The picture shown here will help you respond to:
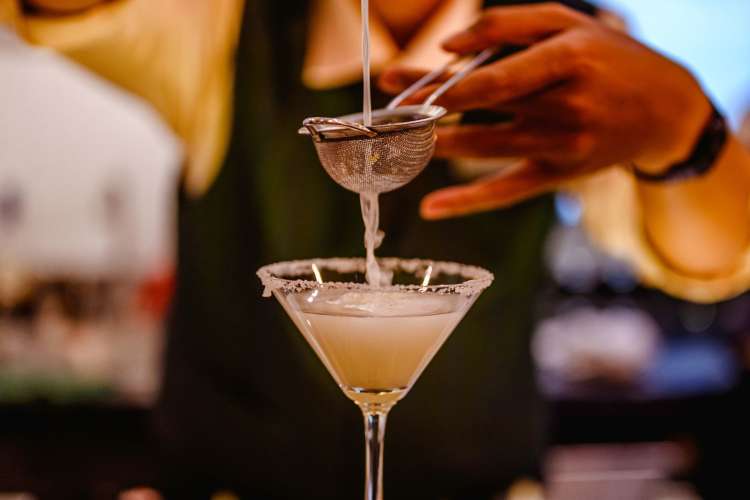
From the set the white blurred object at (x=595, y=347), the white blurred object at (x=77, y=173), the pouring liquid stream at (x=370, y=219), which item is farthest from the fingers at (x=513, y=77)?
the white blurred object at (x=77, y=173)

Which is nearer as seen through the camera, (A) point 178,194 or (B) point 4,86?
(A) point 178,194

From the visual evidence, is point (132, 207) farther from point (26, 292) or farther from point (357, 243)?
point (357, 243)

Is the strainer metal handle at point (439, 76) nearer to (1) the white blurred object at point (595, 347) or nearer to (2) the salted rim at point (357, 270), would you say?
(2) the salted rim at point (357, 270)

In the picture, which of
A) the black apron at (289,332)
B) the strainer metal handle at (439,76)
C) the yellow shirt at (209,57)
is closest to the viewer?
the strainer metal handle at (439,76)

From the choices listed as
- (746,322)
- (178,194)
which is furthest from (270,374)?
(746,322)

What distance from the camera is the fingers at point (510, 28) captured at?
88 centimetres

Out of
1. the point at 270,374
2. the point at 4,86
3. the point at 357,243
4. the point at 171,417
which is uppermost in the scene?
the point at 4,86

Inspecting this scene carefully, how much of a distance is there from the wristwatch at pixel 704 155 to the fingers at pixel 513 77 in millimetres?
364

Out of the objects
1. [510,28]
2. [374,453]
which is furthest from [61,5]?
[374,453]

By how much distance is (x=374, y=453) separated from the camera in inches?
35.0

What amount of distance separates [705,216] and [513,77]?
0.72m

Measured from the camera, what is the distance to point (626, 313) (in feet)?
10.9

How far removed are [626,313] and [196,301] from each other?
2.27 meters

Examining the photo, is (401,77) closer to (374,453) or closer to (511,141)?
(511,141)
